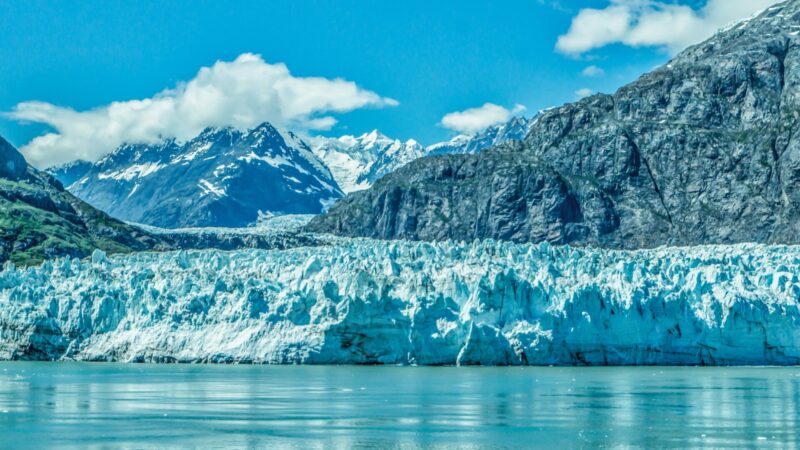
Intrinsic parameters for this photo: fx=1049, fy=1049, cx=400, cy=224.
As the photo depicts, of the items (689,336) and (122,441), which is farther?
(689,336)

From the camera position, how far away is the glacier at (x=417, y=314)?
211 ft

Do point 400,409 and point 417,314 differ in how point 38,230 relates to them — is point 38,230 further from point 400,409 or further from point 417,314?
point 400,409

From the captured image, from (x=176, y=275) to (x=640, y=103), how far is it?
140300mm

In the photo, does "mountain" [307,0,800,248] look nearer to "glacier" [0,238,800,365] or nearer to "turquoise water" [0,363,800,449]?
"glacier" [0,238,800,365]

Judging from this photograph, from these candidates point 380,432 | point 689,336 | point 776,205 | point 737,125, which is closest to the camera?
point 380,432

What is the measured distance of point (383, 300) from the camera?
→ 209 ft

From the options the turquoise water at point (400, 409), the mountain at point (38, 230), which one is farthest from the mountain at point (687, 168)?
the turquoise water at point (400, 409)

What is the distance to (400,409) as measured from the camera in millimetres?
42031

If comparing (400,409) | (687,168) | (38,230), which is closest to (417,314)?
(400,409)

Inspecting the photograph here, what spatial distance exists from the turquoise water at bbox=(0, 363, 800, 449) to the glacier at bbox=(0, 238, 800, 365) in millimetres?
2651

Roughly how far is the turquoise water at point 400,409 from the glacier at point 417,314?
2651 mm

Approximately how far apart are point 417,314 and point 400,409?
2140 centimetres

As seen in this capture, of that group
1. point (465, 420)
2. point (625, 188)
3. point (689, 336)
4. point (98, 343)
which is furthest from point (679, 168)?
point (465, 420)

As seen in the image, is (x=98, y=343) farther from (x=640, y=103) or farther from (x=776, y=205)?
(x=640, y=103)
